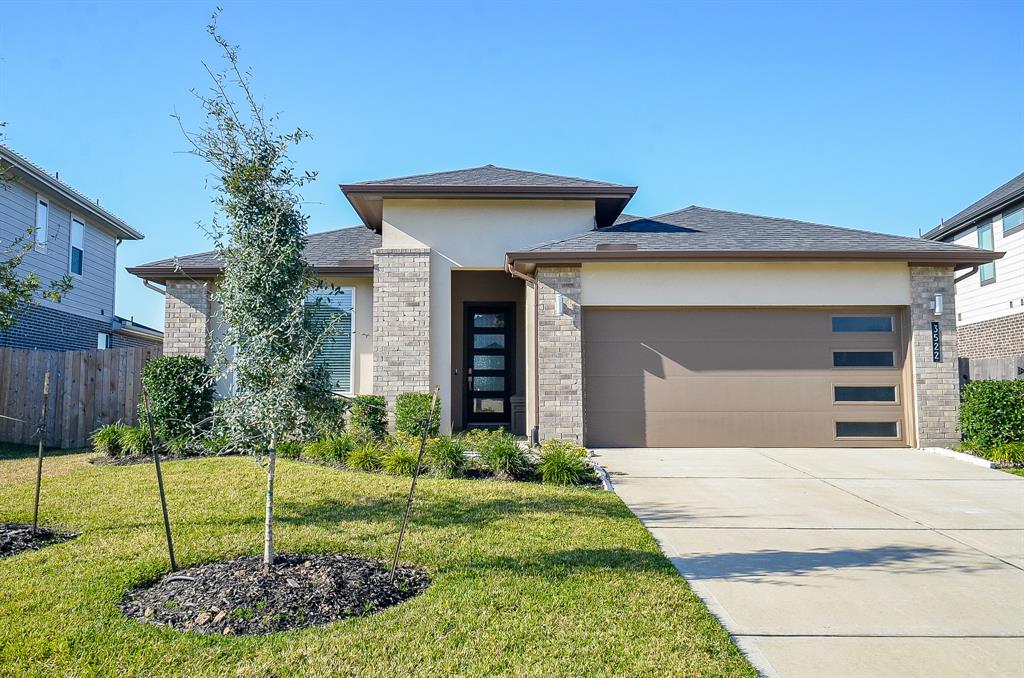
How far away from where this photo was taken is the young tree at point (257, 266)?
425cm

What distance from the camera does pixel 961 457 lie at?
31.7 feet

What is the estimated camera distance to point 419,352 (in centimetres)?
1145

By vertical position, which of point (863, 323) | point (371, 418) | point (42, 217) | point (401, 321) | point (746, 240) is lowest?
point (371, 418)

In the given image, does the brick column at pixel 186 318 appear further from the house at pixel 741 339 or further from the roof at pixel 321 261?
the house at pixel 741 339

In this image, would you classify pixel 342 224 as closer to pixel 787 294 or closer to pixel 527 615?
pixel 787 294

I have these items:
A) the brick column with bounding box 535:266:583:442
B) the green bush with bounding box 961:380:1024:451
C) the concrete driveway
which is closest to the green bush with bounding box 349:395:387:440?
the brick column with bounding box 535:266:583:442

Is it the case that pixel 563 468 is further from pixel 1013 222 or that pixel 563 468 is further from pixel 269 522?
pixel 1013 222

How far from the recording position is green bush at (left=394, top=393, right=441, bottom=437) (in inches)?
420

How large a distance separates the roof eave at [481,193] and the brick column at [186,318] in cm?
334

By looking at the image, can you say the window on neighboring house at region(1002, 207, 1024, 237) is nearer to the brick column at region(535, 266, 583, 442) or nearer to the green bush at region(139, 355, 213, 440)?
the brick column at region(535, 266, 583, 442)

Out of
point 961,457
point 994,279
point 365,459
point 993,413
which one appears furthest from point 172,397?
point 994,279

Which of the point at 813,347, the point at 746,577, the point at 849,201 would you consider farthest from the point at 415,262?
the point at 849,201

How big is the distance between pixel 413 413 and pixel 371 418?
2.34 ft

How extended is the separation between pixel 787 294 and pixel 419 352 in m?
6.42
